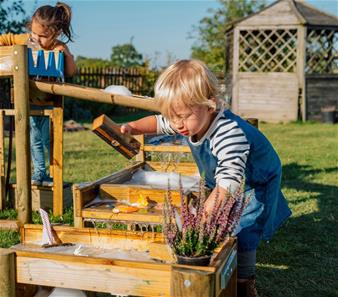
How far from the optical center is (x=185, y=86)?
2143 millimetres

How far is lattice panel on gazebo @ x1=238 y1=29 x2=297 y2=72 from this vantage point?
1741cm

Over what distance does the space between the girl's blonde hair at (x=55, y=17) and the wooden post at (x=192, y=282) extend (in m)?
3.13

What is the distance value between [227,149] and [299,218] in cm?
284

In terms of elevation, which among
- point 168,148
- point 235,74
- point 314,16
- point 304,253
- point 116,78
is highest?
point 314,16

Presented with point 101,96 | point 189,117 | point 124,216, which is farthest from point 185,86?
point 101,96

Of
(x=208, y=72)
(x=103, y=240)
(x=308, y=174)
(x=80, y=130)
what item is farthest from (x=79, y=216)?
(x=80, y=130)

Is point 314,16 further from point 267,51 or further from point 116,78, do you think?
point 116,78

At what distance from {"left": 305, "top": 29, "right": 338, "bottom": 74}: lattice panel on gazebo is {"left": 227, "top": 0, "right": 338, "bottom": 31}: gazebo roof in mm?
412

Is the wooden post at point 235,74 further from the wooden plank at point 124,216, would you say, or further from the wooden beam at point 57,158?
the wooden plank at point 124,216

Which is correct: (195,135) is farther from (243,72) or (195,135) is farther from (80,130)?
(243,72)

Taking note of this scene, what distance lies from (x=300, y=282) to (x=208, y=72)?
6.02 feet

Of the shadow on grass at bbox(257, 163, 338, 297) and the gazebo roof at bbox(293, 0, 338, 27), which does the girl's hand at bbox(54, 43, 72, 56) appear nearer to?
the shadow on grass at bbox(257, 163, 338, 297)

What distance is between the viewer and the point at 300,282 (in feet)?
11.2

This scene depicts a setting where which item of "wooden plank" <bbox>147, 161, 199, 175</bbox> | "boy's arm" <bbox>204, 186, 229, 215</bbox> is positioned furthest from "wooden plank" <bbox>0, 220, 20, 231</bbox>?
"boy's arm" <bbox>204, 186, 229, 215</bbox>
